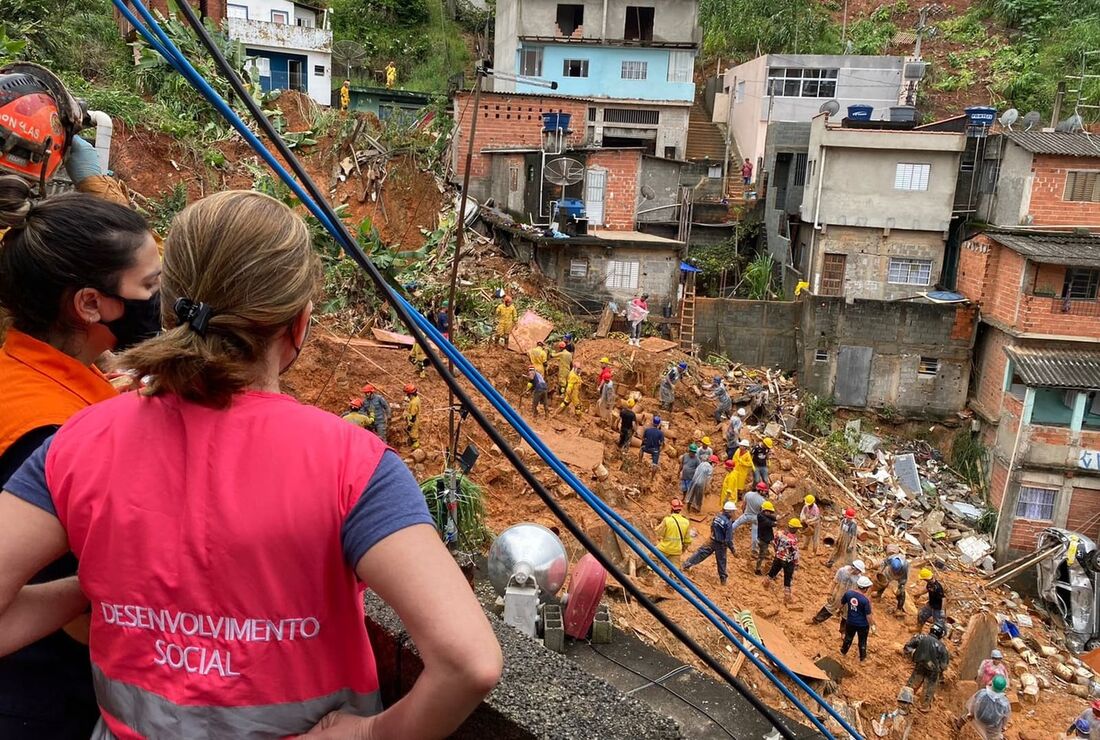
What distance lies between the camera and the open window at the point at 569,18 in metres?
29.5

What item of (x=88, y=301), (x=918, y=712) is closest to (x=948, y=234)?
(x=918, y=712)

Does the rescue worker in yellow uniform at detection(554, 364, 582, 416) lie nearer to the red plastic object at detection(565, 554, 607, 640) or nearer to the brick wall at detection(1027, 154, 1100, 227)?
the red plastic object at detection(565, 554, 607, 640)

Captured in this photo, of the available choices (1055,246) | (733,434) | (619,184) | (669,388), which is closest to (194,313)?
(733,434)

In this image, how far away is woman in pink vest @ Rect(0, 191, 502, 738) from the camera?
1294 mm

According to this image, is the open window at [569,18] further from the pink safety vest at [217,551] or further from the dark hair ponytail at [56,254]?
the pink safety vest at [217,551]

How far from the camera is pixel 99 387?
195cm

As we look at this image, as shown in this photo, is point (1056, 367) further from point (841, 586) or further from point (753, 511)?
→ point (753, 511)

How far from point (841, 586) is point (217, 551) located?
1291 centimetres

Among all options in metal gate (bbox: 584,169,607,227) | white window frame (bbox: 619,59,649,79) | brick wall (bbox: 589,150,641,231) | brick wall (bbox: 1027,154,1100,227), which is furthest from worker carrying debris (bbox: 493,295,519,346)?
white window frame (bbox: 619,59,649,79)

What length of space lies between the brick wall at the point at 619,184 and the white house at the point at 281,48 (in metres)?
11.0

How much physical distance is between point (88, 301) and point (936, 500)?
20.2 meters

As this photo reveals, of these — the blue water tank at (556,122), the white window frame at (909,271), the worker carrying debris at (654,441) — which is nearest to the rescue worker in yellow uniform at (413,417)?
the worker carrying debris at (654,441)

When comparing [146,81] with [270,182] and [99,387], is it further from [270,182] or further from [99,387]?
[99,387]

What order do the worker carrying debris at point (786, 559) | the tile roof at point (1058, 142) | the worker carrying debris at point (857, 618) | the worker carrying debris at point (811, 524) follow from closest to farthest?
the worker carrying debris at point (857, 618) → the worker carrying debris at point (786, 559) → the worker carrying debris at point (811, 524) → the tile roof at point (1058, 142)
